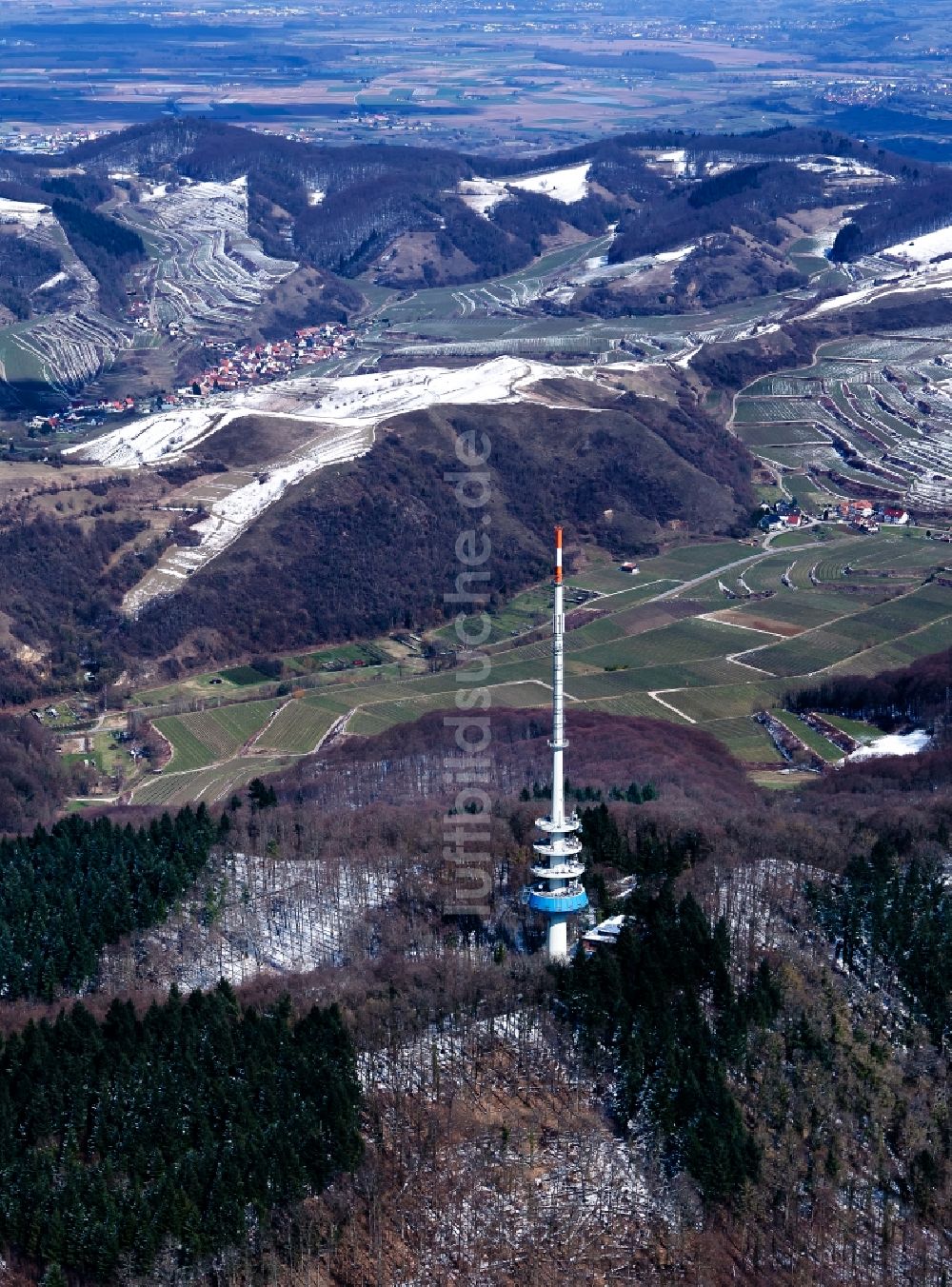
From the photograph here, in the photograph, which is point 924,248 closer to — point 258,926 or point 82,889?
point 258,926

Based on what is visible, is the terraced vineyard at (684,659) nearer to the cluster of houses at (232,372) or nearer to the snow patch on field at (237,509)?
the snow patch on field at (237,509)

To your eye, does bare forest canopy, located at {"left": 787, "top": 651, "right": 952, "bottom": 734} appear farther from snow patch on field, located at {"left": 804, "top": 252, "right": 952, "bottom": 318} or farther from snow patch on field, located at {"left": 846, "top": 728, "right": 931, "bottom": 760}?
snow patch on field, located at {"left": 804, "top": 252, "right": 952, "bottom": 318}

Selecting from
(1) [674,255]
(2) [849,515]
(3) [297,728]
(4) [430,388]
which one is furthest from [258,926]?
(1) [674,255]

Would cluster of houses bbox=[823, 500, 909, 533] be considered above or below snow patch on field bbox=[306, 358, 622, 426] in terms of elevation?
below

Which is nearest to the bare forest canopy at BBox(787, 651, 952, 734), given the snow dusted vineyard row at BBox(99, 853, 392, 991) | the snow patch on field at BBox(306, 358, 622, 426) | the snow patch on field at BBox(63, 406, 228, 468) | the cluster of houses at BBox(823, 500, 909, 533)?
the snow dusted vineyard row at BBox(99, 853, 392, 991)

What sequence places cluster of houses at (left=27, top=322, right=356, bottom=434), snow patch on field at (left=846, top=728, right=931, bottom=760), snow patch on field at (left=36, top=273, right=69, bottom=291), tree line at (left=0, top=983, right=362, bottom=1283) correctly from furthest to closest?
snow patch on field at (left=36, top=273, right=69, bottom=291) → cluster of houses at (left=27, top=322, right=356, bottom=434) → snow patch on field at (left=846, top=728, right=931, bottom=760) → tree line at (left=0, top=983, right=362, bottom=1283)

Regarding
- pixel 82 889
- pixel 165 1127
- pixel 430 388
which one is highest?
pixel 165 1127

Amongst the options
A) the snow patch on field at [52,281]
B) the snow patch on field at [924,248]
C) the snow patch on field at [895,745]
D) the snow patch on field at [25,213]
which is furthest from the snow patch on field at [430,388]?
the snow patch on field at [25,213]
